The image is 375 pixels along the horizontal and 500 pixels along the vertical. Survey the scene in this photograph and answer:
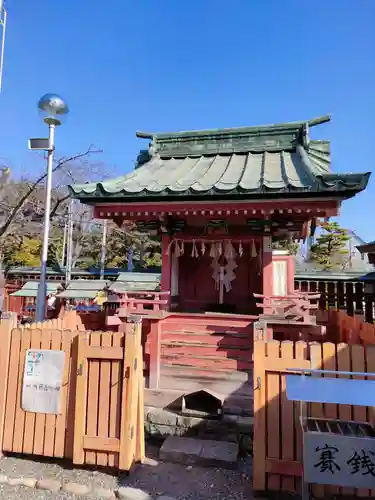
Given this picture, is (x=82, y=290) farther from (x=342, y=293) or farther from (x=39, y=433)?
(x=342, y=293)

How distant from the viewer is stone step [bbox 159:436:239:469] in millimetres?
4148

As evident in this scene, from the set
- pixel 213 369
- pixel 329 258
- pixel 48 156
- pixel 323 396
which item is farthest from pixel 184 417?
pixel 329 258

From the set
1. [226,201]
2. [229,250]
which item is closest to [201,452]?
[226,201]

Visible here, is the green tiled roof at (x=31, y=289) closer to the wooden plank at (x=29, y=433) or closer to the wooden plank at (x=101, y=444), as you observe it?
the wooden plank at (x=29, y=433)

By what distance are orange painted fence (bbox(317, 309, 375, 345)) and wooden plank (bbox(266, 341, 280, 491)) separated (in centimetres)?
189

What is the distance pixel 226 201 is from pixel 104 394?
4264mm

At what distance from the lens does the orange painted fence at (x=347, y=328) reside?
16.1 feet

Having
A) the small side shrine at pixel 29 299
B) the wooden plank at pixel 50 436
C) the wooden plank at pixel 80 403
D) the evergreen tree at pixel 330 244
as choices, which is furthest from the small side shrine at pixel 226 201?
the evergreen tree at pixel 330 244

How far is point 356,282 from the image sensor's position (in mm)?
12398

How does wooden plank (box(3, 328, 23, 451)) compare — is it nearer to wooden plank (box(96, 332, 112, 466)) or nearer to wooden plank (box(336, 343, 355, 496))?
wooden plank (box(96, 332, 112, 466))

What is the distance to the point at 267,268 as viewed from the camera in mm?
7746

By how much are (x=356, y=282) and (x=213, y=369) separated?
8.57 m

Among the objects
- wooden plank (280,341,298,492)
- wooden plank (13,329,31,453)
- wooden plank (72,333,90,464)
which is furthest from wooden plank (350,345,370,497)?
wooden plank (13,329,31,453)

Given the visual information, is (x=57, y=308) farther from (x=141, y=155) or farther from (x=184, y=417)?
(x=184, y=417)
